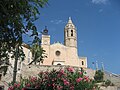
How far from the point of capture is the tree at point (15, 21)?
527 cm

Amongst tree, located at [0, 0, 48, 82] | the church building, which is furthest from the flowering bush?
the church building

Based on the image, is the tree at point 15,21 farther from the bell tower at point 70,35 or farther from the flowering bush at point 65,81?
the bell tower at point 70,35

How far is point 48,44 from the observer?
57000 millimetres

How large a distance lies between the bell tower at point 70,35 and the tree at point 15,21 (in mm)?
52650

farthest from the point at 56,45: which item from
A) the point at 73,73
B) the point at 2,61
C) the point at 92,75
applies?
the point at 2,61

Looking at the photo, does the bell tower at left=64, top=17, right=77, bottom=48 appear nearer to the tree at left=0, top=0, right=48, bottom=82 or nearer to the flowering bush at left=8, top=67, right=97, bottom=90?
the flowering bush at left=8, top=67, right=97, bottom=90

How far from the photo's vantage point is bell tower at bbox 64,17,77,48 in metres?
59.1

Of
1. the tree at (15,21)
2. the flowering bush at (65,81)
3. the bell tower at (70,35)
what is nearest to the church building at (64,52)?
the bell tower at (70,35)

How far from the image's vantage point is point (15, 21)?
5.42 meters

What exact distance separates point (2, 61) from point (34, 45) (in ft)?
3.66

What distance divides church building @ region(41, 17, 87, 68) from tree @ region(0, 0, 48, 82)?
159ft

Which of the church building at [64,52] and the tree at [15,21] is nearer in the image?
the tree at [15,21]

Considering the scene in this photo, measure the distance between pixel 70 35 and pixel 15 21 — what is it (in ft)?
180

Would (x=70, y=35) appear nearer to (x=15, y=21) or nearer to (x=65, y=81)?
(x=65, y=81)
